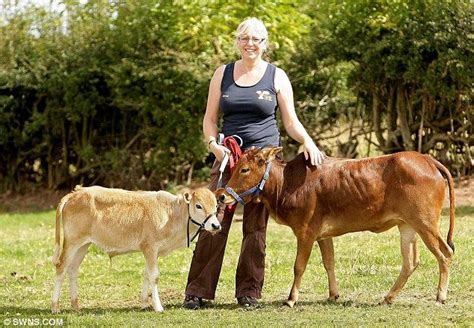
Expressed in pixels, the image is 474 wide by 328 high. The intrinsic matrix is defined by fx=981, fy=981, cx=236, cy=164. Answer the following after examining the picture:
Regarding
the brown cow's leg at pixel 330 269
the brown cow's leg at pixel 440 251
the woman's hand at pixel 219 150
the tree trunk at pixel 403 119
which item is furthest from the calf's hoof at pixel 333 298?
the tree trunk at pixel 403 119

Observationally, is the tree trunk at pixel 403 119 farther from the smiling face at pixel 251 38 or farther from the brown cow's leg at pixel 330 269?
the smiling face at pixel 251 38

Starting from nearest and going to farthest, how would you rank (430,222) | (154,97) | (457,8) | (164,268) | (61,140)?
(430,222)
(164,268)
(457,8)
(154,97)
(61,140)

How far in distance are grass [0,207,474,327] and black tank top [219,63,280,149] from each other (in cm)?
156

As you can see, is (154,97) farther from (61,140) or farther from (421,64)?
(421,64)

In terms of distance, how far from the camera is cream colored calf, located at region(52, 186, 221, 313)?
8633 mm

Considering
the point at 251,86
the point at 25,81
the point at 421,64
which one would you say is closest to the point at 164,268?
the point at 251,86

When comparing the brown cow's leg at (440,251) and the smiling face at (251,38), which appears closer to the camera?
the brown cow's leg at (440,251)

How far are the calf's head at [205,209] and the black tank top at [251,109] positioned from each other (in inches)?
29.3

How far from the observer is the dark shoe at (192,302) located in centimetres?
890

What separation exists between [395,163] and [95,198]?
268cm

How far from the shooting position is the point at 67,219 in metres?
8.70

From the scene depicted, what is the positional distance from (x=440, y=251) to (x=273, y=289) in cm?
200

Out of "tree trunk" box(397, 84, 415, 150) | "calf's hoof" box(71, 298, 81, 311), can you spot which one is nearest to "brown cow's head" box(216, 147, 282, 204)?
"calf's hoof" box(71, 298, 81, 311)

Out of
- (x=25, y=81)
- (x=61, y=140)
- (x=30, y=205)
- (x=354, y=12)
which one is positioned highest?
(x=354, y=12)
